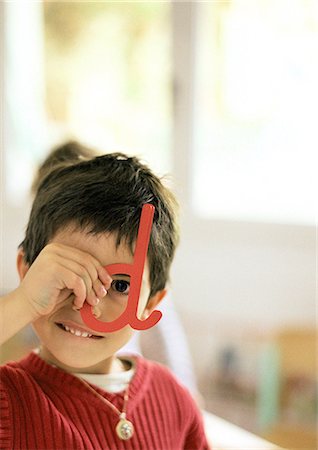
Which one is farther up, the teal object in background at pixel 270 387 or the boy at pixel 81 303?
the boy at pixel 81 303

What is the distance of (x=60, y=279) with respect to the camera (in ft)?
2.65

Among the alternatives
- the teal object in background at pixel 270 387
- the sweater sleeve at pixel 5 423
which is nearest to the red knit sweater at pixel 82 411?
the sweater sleeve at pixel 5 423

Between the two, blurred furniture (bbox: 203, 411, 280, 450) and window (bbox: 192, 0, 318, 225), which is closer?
blurred furniture (bbox: 203, 411, 280, 450)

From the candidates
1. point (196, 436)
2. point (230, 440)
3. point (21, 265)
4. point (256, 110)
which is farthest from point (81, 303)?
point (256, 110)

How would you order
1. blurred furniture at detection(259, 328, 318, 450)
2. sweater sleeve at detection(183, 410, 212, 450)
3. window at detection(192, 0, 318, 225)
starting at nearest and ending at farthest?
sweater sleeve at detection(183, 410, 212, 450), blurred furniture at detection(259, 328, 318, 450), window at detection(192, 0, 318, 225)

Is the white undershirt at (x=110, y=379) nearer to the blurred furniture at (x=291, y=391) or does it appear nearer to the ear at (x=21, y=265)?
the ear at (x=21, y=265)

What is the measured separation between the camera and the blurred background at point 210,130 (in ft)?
9.52

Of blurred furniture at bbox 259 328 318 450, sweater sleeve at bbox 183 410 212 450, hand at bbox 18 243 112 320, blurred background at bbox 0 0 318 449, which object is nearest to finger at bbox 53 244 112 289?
hand at bbox 18 243 112 320

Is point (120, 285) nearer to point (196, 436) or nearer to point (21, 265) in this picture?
point (21, 265)

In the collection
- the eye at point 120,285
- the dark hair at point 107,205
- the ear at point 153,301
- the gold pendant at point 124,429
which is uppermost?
the dark hair at point 107,205

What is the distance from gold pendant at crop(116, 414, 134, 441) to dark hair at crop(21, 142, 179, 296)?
0.17m

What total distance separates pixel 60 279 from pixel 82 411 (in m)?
0.19

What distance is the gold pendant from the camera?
0.92 meters

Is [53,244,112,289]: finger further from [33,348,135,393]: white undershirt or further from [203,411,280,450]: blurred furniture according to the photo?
[203,411,280,450]: blurred furniture
